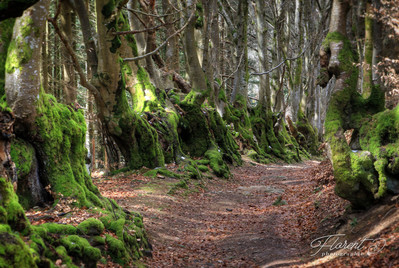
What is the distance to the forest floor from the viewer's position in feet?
20.9

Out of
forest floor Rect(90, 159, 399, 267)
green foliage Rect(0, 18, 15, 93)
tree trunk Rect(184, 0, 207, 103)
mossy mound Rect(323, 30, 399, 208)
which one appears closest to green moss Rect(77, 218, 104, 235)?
forest floor Rect(90, 159, 399, 267)

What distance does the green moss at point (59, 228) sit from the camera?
4.95m

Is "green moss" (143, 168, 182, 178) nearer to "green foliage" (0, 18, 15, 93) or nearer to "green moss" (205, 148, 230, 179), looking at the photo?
"green moss" (205, 148, 230, 179)

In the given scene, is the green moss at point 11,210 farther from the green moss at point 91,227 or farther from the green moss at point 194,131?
the green moss at point 194,131

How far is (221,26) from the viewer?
3175 centimetres

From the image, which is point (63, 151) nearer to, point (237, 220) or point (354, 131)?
point (237, 220)

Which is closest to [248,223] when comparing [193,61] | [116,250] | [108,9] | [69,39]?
[116,250]

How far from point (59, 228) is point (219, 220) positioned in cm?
528

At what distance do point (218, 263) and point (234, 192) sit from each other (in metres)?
6.75

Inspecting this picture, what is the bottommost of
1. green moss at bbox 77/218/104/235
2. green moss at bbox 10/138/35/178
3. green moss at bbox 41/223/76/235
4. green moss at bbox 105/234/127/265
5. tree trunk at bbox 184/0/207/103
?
green moss at bbox 105/234/127/265

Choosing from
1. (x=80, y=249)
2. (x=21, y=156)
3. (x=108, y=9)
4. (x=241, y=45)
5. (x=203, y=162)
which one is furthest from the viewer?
A: (x=241, y=45)

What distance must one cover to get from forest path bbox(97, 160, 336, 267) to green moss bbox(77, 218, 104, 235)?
1.15 m

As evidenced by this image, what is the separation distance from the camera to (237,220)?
958cm

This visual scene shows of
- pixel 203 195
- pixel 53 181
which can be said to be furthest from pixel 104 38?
pixel 53 181
